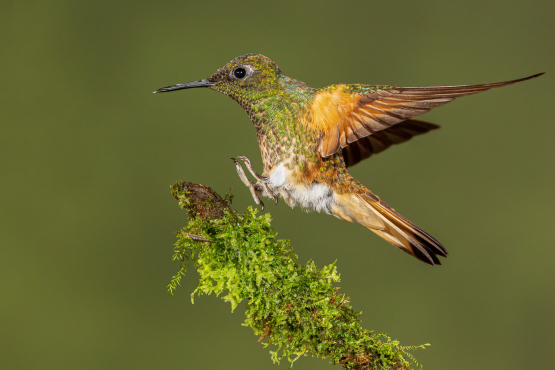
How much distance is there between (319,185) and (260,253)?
20.8 inches

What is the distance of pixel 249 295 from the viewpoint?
1.14 m

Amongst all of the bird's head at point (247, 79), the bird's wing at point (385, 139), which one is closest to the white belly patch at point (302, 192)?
the bird's head at point (247, 79)

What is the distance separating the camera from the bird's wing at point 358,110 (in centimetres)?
135

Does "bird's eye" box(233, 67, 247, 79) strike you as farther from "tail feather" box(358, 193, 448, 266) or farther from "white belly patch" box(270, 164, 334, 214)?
"tail feather" box(358, 193, 448, 266)

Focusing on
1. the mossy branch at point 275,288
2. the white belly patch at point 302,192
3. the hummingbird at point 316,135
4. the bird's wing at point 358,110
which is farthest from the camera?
the white belly patch at point 302,192

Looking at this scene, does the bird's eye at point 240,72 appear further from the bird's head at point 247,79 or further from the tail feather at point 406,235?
the tail feather at point 406,235

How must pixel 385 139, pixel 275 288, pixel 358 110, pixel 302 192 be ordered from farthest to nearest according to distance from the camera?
pixel 385 139 → pixel 302 192 → pixel 358 110 → pixel 275 288

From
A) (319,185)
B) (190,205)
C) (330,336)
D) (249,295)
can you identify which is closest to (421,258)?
(319,185)

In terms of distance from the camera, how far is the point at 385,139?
6.52 feet

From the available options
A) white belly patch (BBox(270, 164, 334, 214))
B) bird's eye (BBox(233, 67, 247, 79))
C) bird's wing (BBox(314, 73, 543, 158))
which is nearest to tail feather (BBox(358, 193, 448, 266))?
white belly patch (BBox(270, 164, 334, 214))

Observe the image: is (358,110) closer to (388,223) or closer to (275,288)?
(388,223)

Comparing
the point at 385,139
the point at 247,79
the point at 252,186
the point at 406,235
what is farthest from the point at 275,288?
the point at 385,139

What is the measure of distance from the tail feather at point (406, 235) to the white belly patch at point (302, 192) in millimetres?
145

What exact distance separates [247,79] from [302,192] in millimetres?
506
